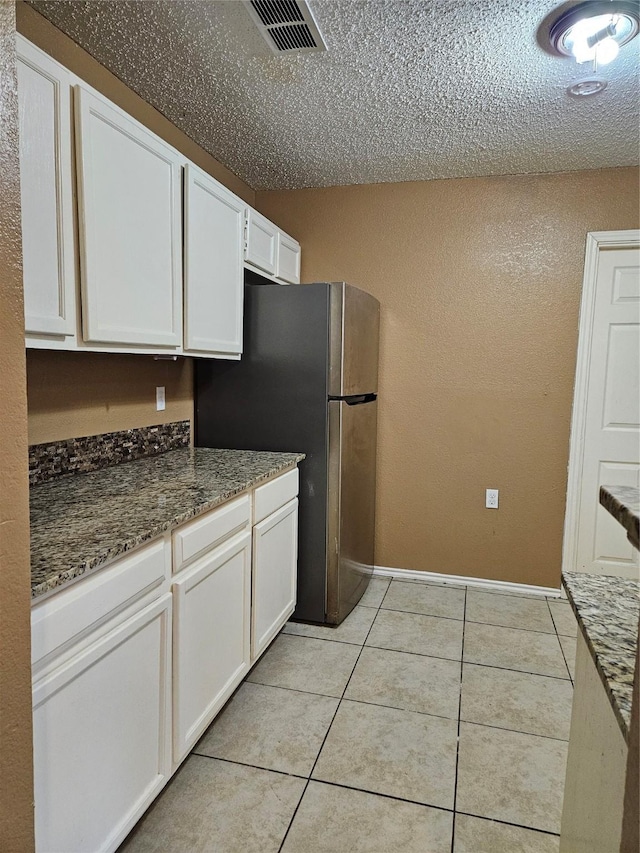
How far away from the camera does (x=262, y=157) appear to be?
290cm

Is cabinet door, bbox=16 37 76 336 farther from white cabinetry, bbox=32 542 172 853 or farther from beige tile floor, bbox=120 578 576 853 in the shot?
beige tile floor, bbox=120 578 576 853

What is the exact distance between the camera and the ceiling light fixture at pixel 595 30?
164cm

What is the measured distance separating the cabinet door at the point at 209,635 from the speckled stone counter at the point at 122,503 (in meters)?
0.21

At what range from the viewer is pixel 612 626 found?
993 millimetres

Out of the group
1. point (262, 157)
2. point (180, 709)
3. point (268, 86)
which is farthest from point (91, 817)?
point (262, 157)

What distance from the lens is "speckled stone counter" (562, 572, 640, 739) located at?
810 mm

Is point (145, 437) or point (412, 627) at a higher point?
point (145, 437)

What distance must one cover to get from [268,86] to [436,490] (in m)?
2.30

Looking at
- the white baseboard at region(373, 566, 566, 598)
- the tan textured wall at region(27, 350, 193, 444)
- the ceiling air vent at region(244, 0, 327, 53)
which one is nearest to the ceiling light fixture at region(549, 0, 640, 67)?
the ceiling air vent at region(244, 0, 327, 53)

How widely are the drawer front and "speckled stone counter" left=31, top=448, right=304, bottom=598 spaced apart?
0.15 feet

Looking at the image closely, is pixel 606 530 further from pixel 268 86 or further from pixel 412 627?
pixel 268 86

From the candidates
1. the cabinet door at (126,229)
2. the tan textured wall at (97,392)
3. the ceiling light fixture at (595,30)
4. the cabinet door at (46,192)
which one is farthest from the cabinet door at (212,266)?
the ceiling light fixture at (595,30)

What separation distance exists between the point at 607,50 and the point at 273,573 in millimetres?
2293

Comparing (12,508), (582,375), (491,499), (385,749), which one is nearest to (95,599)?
(12,508)
